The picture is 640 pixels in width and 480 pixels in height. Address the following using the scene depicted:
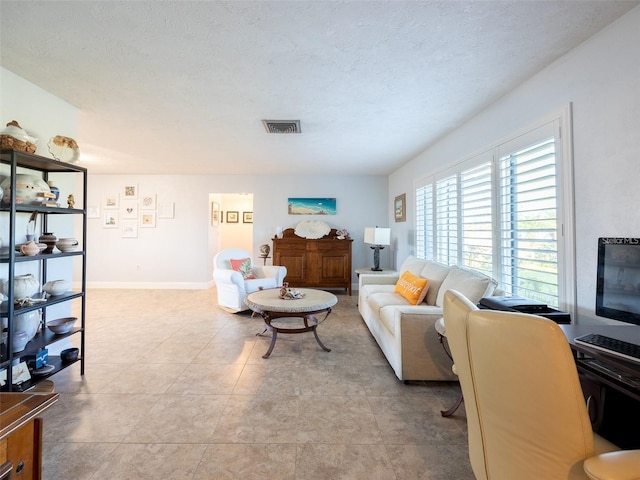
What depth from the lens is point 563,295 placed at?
6.07 feet

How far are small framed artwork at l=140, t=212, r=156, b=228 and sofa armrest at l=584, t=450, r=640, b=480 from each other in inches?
267

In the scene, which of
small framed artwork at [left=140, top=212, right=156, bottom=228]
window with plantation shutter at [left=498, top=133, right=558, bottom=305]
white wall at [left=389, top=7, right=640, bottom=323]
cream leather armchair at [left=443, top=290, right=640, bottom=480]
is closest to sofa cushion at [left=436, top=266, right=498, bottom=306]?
window with plantation shutter at [left=498, top=133, right=558, bottom=305]

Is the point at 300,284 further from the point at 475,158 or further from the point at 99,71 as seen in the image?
the point at 99,71

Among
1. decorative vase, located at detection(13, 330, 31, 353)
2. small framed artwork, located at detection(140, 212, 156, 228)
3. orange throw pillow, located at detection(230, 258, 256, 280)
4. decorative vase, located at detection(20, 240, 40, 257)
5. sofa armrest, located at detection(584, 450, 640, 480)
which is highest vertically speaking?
small framed artwork, located at detection(140, 212, 156, 228)

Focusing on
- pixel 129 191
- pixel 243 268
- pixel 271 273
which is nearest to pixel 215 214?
pixel 129 191

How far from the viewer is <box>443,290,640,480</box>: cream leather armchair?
0.69m

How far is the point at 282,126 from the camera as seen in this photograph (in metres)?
3.08

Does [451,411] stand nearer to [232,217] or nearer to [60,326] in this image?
[60,326]

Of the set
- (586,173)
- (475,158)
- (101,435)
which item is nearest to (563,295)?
(586,173)

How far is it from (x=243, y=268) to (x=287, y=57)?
3.22 metres

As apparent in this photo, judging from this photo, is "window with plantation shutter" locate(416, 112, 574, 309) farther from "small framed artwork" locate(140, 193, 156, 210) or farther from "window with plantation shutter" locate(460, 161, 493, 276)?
"small framed artwork" locate(140, 193, 156, 210)

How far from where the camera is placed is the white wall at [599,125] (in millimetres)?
1462

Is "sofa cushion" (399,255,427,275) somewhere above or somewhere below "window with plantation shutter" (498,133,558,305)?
below

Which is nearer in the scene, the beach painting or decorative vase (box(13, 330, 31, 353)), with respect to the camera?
decorative vase (box(13, 330, 31, 353))
